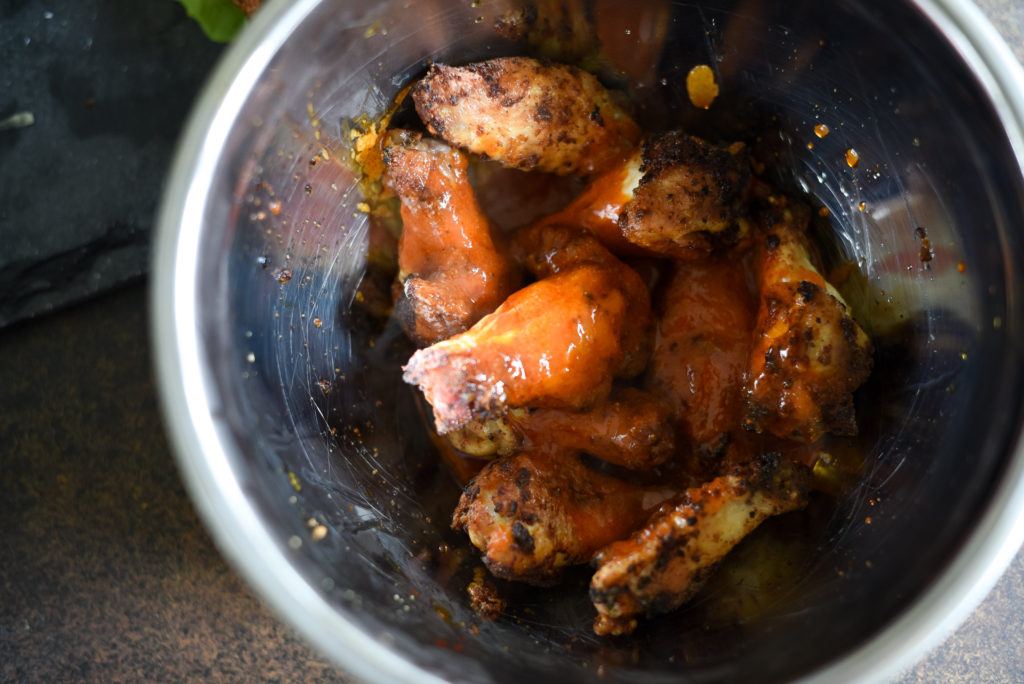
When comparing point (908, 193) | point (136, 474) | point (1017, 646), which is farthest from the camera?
point (136, 474)

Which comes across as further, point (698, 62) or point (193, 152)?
point (698, 62)

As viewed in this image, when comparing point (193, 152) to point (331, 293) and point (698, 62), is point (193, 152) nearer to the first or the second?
point (331, 293)

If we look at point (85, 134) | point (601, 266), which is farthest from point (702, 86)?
point (85, 134)

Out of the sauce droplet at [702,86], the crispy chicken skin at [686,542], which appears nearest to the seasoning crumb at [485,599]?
the crispy chicken skin at [686,542]

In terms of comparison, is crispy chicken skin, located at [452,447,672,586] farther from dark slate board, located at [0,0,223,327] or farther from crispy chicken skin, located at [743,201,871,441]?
dark slate board, located at [0,0,223,327]

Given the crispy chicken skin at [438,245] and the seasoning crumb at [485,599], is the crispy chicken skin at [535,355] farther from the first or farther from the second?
the seasoning crumb at [485,599]

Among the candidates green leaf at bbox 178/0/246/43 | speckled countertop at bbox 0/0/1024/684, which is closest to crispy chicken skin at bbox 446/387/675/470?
speckled countertop at bbox 0/0/1024/684

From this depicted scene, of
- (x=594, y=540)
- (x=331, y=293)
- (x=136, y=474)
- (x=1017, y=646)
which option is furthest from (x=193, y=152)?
(x=1017, y=646)
